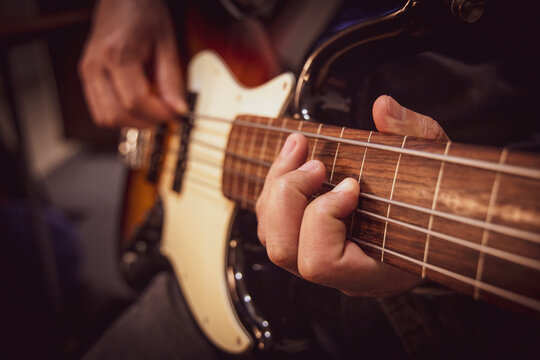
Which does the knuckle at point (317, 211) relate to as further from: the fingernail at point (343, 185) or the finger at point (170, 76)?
the finger at point (170, 76)

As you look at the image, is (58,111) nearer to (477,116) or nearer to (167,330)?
(167,330)

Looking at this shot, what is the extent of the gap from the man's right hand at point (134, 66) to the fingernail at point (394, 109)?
504 mm

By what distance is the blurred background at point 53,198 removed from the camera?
859mm

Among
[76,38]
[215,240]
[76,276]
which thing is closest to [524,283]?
[215,240]

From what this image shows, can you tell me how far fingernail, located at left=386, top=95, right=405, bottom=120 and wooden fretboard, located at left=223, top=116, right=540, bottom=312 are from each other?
0.08 feet

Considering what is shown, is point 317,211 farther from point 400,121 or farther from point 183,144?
point 183,144

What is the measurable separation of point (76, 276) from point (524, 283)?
135 cm

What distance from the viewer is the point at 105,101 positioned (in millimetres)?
778

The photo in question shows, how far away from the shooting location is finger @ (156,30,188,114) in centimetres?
69

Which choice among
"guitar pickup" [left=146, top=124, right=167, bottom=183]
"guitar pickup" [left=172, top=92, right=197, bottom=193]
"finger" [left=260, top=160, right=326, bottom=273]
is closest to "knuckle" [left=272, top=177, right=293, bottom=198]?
"finger" [left=260, top=160, right=326, bottom=273]

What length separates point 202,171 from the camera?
0.60 m

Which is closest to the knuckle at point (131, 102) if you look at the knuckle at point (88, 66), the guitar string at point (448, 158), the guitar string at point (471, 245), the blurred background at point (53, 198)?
the knuckle at point (88, 66)

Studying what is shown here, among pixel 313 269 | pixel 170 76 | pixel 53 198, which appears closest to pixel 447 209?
A: pixel 313 269

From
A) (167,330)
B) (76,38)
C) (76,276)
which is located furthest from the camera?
(76,38)
